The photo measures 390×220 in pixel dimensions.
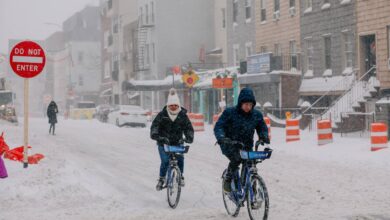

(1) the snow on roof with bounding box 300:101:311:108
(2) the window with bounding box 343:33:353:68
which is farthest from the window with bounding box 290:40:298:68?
(2) the window with bounding box 343:33:353:68

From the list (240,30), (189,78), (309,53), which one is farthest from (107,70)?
(189,78)

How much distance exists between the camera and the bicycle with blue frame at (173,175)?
1058 cm

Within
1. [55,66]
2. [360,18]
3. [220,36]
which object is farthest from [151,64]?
[55,66]

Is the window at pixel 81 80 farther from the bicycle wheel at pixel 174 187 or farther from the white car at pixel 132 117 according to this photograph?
the bicycle wheel at pixel 174 187

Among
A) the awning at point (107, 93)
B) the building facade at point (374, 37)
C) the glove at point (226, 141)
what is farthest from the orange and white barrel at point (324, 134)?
the awning at point (107, 93)

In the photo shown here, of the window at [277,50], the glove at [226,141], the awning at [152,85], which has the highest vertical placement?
the window at [277,50]

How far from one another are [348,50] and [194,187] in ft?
70.3

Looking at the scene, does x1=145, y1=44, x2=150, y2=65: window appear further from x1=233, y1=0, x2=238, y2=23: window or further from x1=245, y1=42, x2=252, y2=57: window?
x1=245, y1=42, x2=252, y2=57: window

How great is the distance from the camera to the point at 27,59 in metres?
14.0

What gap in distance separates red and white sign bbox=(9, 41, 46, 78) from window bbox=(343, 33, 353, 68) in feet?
68.9

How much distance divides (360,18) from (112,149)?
13.7m

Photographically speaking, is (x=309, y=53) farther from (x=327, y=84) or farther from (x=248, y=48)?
(x=248, y=48)

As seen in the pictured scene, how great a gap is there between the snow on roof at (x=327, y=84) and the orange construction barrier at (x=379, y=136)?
12.8 meters

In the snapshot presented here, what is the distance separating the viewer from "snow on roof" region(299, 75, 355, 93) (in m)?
31.9
